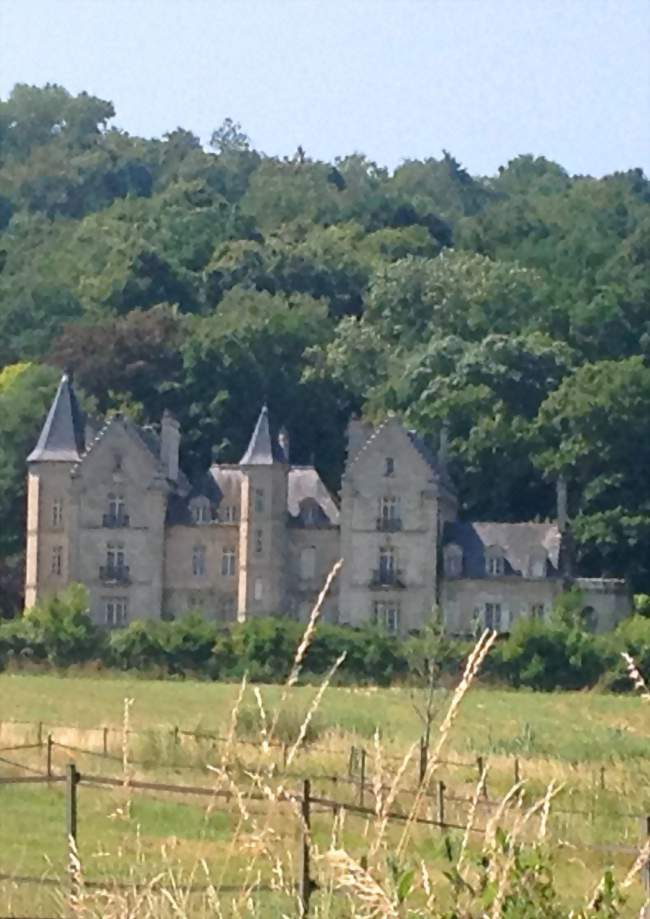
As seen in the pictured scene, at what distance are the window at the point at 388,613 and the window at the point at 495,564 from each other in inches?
114

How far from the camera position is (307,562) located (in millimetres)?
70562

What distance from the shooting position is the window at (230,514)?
234 ft

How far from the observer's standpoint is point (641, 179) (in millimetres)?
141500

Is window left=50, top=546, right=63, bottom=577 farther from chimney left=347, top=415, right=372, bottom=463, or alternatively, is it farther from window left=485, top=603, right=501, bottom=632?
window left=485, top=603, right=501, bottom=632

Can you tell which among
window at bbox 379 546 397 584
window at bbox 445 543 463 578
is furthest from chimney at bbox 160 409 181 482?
window at bbox 445 543 463 578

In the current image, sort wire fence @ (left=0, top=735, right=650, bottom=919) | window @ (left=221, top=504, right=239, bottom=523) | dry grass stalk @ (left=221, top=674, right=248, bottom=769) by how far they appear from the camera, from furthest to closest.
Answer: window @ (left=221, top=504, right=239, bottom=523) < wire fence @ (left=0, top=735, right=650, bottom=919) < dry grass stalk @ (left=221, top=674, right=248, bottom=769)

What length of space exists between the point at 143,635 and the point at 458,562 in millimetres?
11537

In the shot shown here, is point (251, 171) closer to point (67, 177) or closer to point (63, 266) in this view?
point (67, 177)

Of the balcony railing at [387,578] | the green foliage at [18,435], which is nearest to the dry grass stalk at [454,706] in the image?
the balcony railing at [387,578]

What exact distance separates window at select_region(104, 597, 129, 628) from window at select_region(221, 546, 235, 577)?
3.10m

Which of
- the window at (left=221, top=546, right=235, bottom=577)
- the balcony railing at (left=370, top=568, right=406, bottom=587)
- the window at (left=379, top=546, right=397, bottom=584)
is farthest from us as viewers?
the window at (left=221, top=546, right=235, bottom=577)

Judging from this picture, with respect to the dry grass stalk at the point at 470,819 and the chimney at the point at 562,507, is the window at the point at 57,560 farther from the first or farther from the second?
the dry grass stalk at the point at 470,819

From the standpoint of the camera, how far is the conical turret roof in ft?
230

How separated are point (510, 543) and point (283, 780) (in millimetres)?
64615
